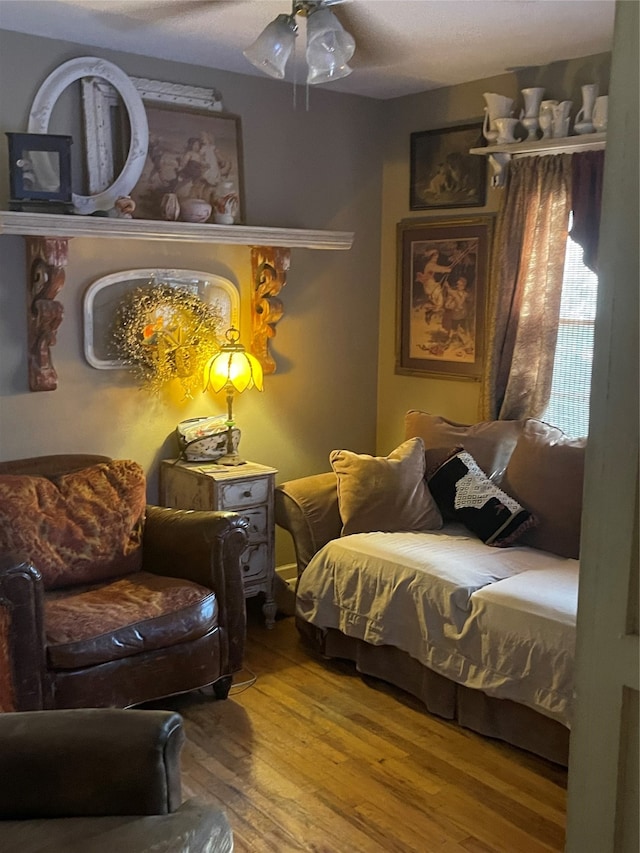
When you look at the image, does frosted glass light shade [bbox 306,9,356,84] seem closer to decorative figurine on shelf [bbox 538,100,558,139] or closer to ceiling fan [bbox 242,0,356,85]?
ceiling fan [bbox 242,0,356,85]

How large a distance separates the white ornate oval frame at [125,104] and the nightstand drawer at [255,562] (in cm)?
162

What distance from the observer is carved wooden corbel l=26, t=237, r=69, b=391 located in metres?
3.39

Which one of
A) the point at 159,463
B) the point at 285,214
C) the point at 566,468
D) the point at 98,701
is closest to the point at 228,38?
the point at 285,214

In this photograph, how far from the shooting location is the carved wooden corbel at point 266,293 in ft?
13.4

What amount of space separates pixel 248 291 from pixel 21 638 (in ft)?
6.76

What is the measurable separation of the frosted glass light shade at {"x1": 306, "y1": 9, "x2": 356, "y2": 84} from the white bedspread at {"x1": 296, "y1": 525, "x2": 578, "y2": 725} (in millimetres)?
1804

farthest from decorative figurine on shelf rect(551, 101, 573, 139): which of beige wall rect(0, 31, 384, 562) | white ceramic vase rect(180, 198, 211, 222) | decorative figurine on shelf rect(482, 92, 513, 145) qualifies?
white ceramic vase rect(180, 198, 211, 222)

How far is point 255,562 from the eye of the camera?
3930 mm

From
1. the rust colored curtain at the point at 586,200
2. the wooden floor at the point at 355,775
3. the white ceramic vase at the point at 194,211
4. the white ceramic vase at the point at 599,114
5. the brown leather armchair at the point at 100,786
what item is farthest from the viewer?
the white ceramic vase at the point at 194,211

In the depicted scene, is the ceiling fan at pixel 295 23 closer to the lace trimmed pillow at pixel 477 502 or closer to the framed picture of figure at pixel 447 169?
the framed picture of figure at pixel 447 169

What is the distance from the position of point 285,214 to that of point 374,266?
656 millimetres

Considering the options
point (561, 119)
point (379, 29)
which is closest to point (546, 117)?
point (561, 119)

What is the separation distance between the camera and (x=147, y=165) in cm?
376

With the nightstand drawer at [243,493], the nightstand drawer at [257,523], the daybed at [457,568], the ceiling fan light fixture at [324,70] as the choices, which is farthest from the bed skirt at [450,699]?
the ceiling fan light fixture at [324,70]
